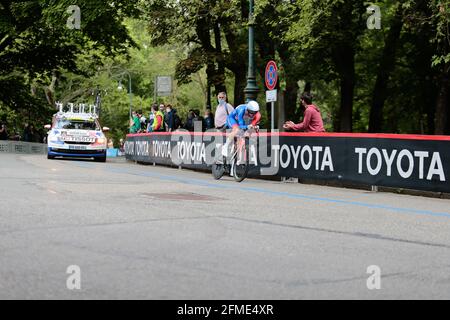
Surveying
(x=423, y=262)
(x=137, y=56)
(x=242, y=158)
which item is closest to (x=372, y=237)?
(x=423, y=262)

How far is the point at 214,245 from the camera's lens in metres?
7.64

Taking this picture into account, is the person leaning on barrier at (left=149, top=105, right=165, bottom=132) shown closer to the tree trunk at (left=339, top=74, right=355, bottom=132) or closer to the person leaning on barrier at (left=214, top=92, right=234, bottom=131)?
the tree trunk at (left=339, top=74, right=355, bottom=132)

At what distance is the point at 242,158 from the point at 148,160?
36.8 feet

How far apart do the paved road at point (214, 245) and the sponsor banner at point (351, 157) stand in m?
1.25

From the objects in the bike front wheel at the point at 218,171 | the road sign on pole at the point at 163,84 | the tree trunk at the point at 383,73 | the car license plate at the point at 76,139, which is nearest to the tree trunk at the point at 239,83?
the tree trunk at the point at 383,73

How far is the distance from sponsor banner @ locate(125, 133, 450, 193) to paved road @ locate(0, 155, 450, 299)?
1.25 meters

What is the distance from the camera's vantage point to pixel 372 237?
28.3ft

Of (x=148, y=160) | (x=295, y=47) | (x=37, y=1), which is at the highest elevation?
(x=37, y=1)

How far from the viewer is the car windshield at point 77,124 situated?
27703mm

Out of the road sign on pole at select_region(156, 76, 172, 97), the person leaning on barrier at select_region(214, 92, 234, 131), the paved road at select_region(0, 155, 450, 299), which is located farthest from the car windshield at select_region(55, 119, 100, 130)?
the paved road at select_region(0, 155, 450, 299)

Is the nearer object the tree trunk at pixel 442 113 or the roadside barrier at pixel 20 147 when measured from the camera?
the tree trunk at pixel 442 113

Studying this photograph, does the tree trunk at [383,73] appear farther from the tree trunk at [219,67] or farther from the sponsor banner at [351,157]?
the sponsor banner at [351,157]

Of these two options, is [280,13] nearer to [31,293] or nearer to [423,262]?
Result: [423,262]

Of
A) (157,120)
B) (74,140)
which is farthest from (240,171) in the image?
(157,120)
